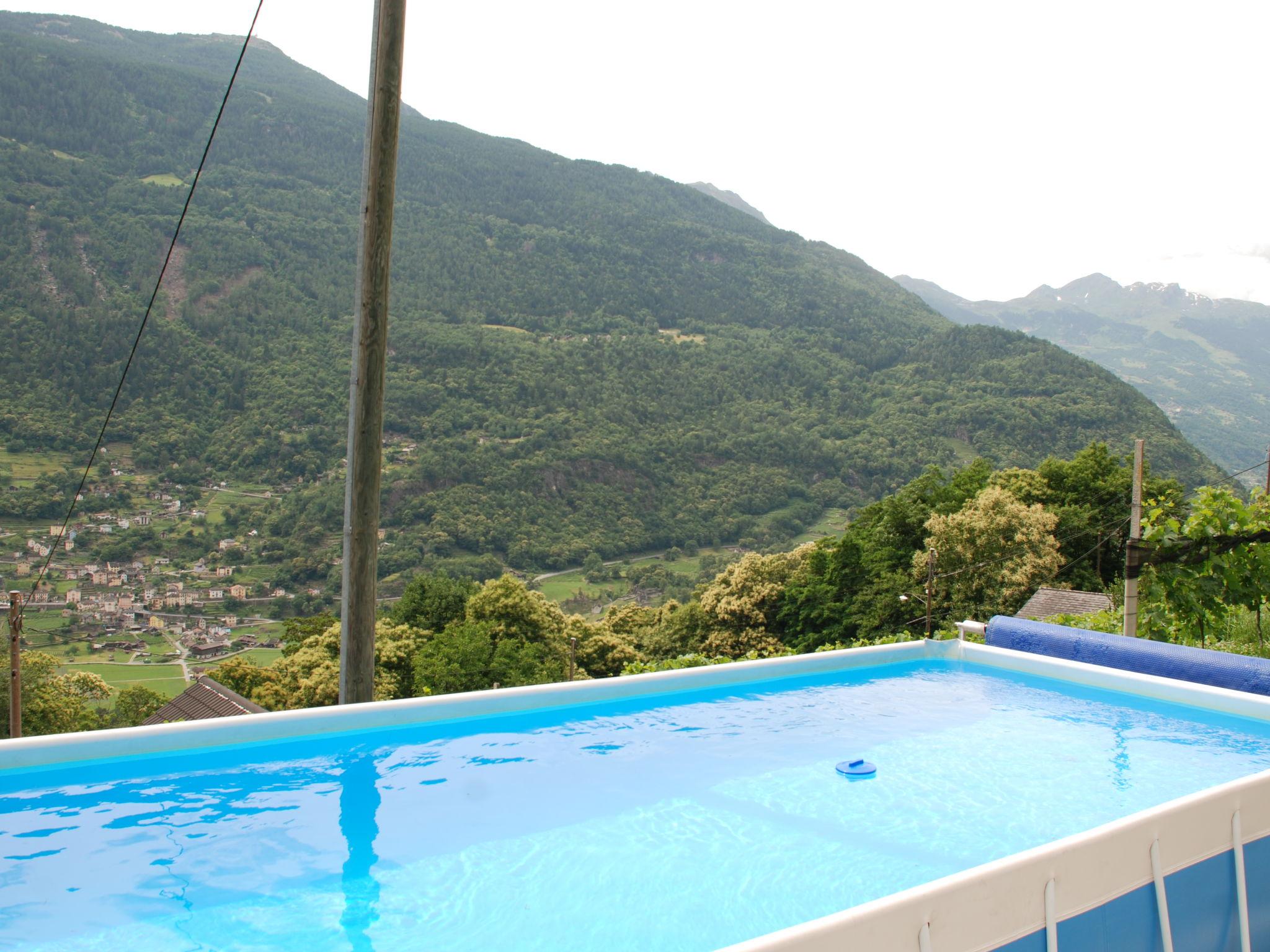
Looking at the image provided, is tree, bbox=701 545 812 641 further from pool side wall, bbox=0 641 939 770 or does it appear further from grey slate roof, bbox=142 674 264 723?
pool side wall, bbox=0 641 939 770

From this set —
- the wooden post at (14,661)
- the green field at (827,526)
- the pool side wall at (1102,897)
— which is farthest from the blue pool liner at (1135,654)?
the green field at (827,526)

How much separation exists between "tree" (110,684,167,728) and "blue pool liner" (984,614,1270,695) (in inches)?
1011

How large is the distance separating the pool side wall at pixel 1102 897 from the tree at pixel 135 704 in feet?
91.7

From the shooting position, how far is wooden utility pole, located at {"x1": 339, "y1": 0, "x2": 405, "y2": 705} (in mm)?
3732

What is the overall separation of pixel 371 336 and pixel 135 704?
2880 cm

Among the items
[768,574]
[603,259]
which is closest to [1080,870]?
[768,574]

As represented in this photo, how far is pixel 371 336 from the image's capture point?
3.76m

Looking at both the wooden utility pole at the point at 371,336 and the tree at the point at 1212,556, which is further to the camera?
the tree at the point at 1212,556

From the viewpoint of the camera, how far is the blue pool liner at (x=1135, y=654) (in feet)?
17.3

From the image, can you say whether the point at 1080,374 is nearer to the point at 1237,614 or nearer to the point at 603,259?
the point at 603,259

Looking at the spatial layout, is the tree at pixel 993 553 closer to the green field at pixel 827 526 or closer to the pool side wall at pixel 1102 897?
the pool side wall at pixel 1102 897

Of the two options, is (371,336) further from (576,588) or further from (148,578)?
(576,588)

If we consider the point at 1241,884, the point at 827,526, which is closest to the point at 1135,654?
the point at 1241,884

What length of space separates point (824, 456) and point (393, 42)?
7167cm
